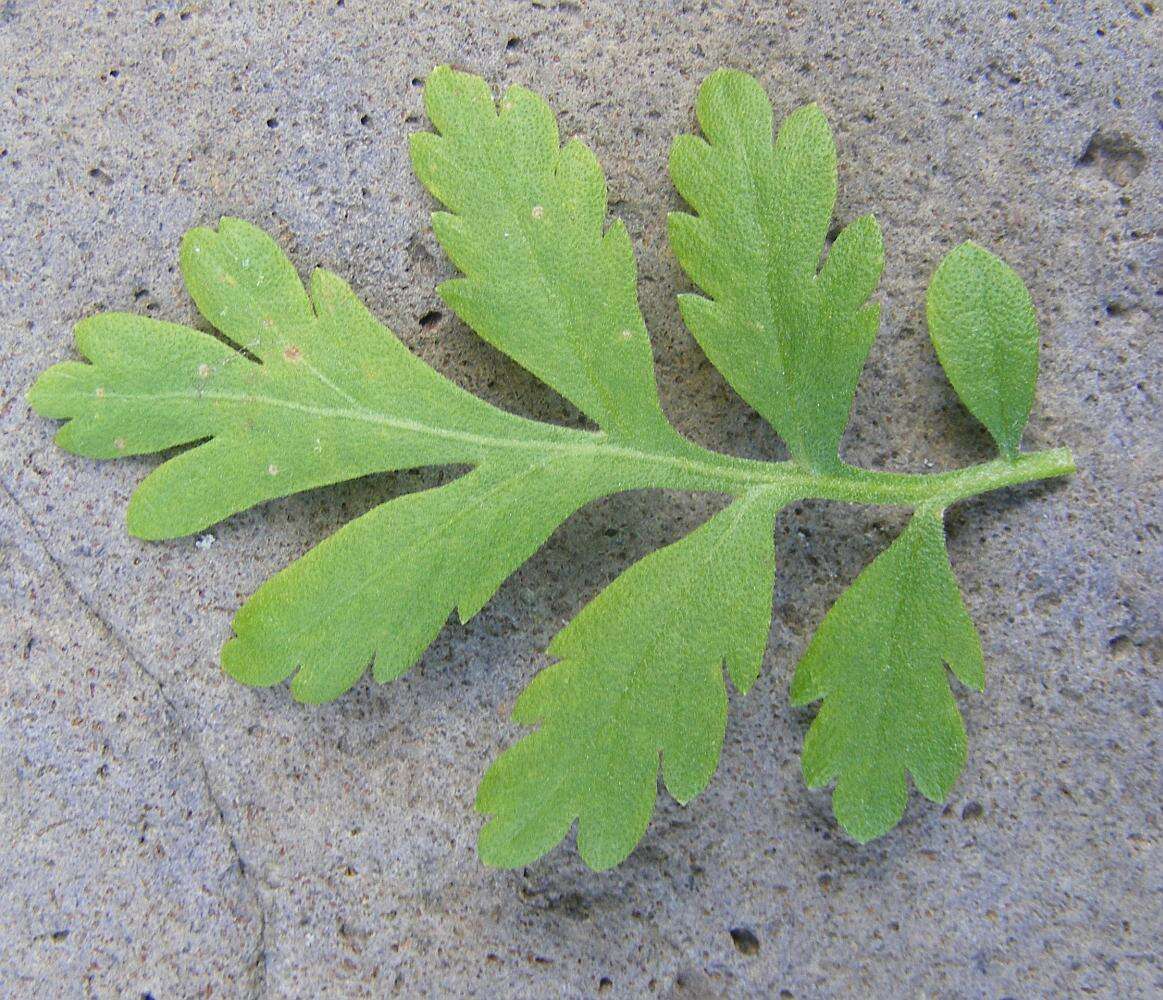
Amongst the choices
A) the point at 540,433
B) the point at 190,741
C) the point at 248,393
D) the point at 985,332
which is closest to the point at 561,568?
the point at 540,433

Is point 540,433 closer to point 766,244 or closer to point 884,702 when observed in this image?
point 766,244

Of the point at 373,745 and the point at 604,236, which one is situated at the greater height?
the point at 604,236

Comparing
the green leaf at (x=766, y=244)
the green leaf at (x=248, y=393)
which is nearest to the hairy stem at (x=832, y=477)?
the green leaf at (x=766, y=244)

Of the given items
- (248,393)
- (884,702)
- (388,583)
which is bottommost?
(884,702)

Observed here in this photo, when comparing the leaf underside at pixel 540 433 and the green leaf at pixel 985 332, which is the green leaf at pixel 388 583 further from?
the green leaf at pixel 985 332

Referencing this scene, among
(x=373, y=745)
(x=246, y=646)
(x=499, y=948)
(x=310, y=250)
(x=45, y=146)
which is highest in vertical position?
(x=45, y=146)

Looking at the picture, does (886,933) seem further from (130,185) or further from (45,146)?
(45,146)

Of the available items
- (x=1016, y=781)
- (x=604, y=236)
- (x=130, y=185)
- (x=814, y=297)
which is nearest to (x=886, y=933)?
(x=1016, y=781)

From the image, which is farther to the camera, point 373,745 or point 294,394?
point 373,745
